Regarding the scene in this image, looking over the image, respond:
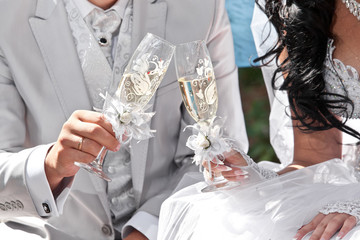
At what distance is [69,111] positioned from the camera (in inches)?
90.4

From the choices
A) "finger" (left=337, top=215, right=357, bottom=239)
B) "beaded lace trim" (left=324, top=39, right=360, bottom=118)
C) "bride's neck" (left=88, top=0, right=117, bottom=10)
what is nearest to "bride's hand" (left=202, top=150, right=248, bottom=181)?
"finger" (left=337, top=215, right=357, bottom=239)

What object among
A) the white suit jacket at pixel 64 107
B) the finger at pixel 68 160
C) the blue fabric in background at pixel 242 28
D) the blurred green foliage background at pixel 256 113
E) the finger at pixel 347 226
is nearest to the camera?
the finger at pixel 347 226

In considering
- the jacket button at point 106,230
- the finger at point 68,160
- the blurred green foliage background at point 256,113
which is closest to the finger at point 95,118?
the finger at point 68,160

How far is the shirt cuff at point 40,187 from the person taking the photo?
204 centimetres

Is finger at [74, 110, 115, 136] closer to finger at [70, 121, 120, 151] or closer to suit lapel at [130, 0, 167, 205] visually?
finger at [70, 121, 120, 151]

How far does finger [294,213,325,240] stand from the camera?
187 centimetres

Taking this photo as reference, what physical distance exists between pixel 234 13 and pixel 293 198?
134cm

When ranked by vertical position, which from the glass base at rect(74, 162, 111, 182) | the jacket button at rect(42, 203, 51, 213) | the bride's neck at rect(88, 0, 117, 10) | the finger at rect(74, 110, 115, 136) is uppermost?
the bride's neck at rect(88, 0, 117, 10)

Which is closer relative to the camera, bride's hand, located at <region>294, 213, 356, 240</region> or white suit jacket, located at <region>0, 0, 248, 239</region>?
bride's hand, located at <region>294, 213, 356, 240</region>


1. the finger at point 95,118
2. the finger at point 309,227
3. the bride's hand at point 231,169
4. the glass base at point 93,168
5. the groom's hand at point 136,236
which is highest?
the finger at point 95,118

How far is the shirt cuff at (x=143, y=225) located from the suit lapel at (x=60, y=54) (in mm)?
456

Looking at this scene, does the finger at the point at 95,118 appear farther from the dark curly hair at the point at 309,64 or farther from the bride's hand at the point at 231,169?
the dark curly hair at the point at 309,64

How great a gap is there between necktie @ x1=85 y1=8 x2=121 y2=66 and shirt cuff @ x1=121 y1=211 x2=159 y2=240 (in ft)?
1.93

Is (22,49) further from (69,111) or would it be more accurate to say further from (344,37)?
(344,37)
